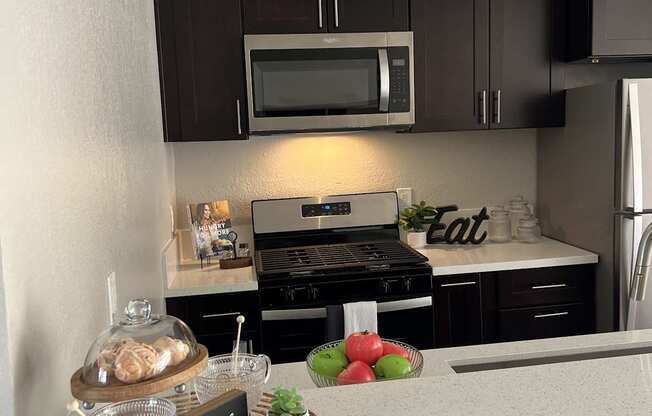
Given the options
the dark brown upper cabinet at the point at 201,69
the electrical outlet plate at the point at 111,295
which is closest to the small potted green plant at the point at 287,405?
the electrical outlet plate at the point at 111,295

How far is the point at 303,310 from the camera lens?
2.60 meters

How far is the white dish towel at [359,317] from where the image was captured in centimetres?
251

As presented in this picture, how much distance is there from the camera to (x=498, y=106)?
2.98 metres

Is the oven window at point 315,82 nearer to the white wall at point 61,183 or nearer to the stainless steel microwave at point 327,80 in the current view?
the stainless steel microwave at point 327,80

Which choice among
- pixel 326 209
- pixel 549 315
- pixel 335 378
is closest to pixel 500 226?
pixel 549 315

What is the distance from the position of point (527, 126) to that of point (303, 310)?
1447 millimetres

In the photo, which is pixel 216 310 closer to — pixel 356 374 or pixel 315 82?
pixel 315 82

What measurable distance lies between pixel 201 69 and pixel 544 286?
6.18ft

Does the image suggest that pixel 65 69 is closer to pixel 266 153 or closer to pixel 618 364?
pixel 618 364

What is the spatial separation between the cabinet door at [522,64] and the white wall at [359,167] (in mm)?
374

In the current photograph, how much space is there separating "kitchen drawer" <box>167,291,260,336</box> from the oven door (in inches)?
2.9

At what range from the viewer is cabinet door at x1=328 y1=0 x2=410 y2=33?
9.25 feet

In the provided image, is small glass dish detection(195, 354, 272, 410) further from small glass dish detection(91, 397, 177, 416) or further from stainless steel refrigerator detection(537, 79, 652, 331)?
stainless steel refrigerator detection(537, 79, 652, 331)

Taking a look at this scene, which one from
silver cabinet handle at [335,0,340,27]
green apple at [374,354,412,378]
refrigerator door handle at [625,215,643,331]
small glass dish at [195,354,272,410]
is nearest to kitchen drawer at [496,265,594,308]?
refrigerator door handle at [625,215,643,331]
